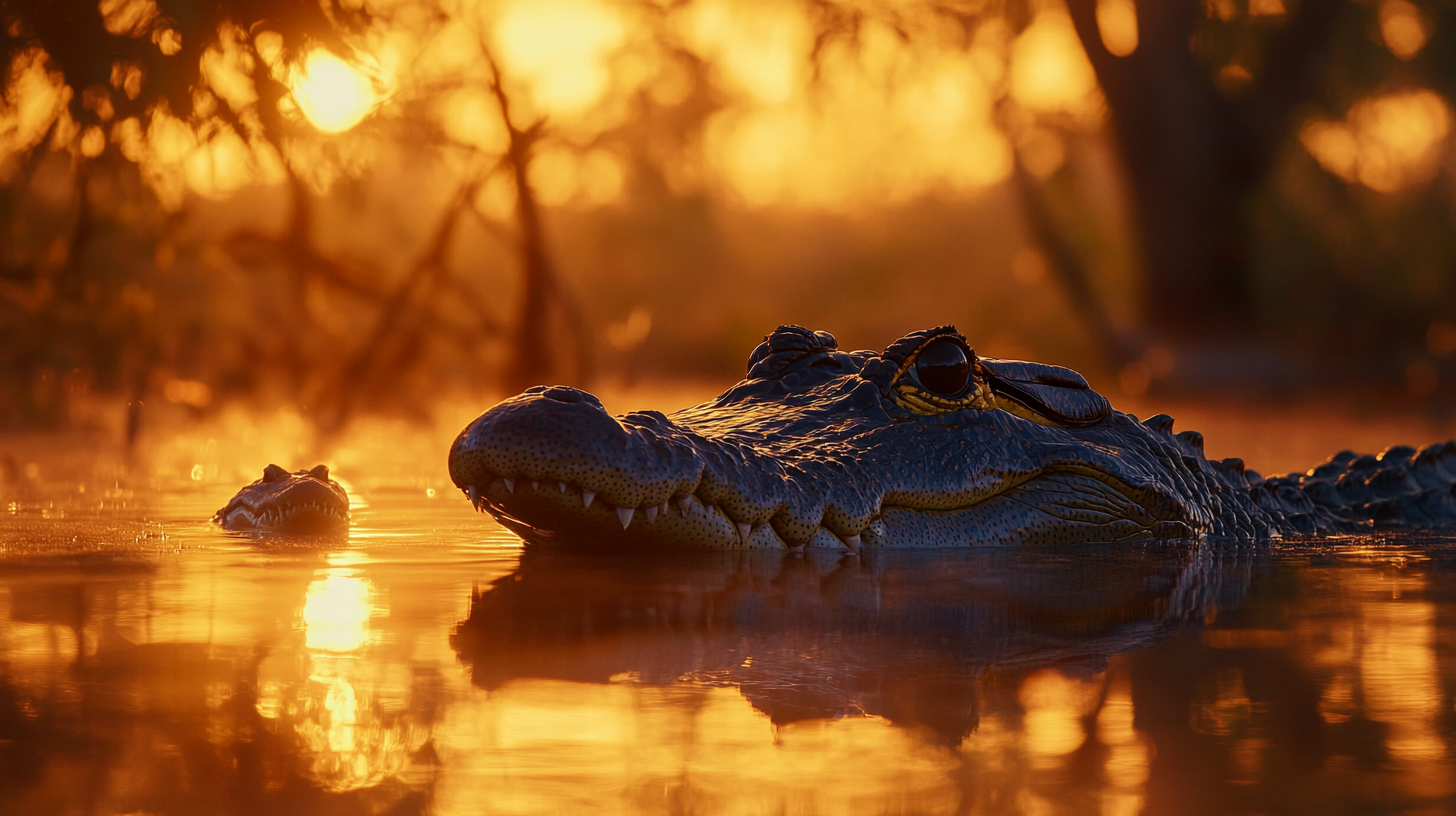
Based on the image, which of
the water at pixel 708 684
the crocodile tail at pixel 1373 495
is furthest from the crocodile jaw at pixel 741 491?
the crocodile tail at pixel 1373 495

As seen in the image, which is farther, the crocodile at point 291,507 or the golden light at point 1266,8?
the golden light at point 1266,8

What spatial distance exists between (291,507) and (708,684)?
2561 mm

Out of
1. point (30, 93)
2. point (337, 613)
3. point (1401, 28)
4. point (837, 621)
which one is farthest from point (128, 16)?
point (1401, 28)

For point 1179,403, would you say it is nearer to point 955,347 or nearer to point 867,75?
point 867,75

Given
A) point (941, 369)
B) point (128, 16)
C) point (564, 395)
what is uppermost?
point (128, 16)

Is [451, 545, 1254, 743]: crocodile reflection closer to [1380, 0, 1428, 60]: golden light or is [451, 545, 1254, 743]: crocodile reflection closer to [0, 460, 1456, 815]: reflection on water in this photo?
[0, 460, 1456, 815]: reflection on water

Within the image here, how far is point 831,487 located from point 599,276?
19.5m

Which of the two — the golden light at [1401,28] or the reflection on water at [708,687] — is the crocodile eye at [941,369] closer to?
the reflection on water at [708,687]

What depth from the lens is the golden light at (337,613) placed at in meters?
2.45

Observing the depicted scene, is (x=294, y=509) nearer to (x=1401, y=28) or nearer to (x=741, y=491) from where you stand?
(x=741, y=491)

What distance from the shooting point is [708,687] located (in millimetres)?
2100

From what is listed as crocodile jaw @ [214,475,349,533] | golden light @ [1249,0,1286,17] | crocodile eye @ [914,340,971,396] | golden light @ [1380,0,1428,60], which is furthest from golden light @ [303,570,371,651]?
golden light @ [1380,0,1428,60]

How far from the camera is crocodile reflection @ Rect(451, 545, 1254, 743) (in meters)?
2.15

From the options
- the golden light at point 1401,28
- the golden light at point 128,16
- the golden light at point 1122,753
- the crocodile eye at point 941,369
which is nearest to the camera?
the golden light at point 1122,753
